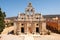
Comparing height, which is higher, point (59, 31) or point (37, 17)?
point (37, 17)

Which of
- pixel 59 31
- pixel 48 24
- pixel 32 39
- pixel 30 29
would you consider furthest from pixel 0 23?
pixel 48 24

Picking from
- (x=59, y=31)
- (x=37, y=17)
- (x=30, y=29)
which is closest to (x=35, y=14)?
(x=37, y=17)

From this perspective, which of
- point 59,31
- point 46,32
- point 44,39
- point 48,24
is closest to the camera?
point 44,39

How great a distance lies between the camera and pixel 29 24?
34625 millimetres

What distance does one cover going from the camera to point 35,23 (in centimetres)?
3428

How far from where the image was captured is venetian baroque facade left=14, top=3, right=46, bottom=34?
112 feet

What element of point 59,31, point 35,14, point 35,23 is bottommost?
point 59,31

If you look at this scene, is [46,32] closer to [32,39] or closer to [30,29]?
[30,29]

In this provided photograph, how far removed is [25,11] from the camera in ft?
116

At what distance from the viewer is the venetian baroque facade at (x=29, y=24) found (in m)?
34.2

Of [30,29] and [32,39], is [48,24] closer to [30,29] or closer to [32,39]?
[30,29]

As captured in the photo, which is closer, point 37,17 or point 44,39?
point 44,39

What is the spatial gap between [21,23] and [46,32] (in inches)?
283

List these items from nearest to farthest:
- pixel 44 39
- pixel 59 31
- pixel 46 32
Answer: pixel 44 39 → pixel 46 32 → pixel 59 31
